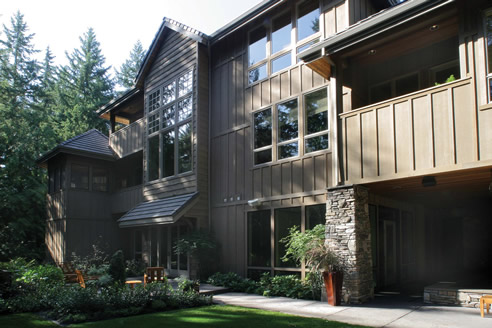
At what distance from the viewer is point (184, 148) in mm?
15406

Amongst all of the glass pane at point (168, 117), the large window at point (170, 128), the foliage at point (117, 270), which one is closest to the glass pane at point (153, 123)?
the large window at point (170, 128)

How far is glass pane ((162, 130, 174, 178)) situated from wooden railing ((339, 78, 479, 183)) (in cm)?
823

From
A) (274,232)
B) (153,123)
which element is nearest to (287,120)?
(274,232)

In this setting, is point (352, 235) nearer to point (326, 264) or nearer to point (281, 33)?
point (326, 264)

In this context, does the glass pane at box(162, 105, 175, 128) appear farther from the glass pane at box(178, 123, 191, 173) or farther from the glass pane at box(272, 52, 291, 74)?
the glass pane at box(272, 52, 291, 74)

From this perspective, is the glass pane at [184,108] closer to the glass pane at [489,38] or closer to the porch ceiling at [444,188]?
the porch ceiling at [444,188]

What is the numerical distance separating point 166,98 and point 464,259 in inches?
510

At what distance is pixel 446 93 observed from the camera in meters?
8.05

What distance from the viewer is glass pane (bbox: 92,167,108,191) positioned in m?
20.0

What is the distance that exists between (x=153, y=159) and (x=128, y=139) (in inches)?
119

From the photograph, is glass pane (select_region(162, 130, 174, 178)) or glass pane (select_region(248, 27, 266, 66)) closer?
glass pane (select_region(248, 27, 266, 66))

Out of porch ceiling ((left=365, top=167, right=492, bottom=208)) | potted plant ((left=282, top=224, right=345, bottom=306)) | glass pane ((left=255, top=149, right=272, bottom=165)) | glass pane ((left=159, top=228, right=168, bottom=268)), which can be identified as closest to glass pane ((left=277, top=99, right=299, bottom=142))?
glass pane ((left=255, top=149, right=272, bottom=165))

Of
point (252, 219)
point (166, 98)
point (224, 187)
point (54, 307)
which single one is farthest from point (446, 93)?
point (166, 98)

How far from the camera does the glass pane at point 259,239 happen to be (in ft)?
40.2
